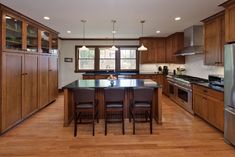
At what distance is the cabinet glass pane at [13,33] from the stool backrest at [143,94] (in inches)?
109

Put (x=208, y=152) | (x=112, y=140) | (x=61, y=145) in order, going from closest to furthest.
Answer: (x=208, y=152), (x=61, y=145), (x=112, y=140)

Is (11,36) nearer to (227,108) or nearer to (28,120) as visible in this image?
(28,120)

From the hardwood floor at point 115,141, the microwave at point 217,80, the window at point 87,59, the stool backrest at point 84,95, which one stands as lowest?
the hardwood floor at point 115,141

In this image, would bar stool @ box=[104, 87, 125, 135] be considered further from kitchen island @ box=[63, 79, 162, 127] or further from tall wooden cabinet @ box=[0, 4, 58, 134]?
tall wooden cabinet @ box=[0, 4, 58, 134]

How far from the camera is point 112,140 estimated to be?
377cm

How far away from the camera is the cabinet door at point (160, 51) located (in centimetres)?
929

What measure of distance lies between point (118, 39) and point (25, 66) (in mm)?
5467

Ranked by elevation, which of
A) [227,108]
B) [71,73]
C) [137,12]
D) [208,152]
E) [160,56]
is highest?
[137,12]

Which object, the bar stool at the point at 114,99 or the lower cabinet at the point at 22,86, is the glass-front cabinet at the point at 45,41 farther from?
the bar stool at the point at 114,99

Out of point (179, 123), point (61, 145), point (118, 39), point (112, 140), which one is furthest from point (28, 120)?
point (118, 39)

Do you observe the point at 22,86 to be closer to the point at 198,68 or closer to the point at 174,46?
the point at 198,68

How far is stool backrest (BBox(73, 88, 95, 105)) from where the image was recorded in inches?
158

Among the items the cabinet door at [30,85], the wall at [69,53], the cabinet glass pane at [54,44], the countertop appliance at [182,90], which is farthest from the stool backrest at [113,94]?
the wall at [69,53]

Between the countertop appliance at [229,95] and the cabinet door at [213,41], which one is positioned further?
→ the cabinet door at [213,41]
